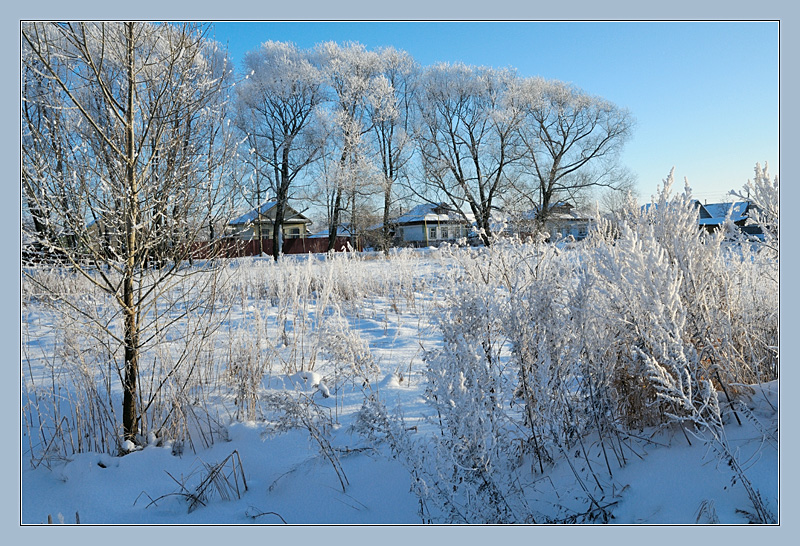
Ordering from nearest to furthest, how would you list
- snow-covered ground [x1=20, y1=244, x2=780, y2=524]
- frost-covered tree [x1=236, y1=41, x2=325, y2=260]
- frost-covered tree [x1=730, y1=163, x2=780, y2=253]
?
snow-covered ground [x1=20, y1=244, x2=780, y2=524] < frost-covered tree [x1=730, y1=163, x2=780, y2=253] < frost-covered tree [x1=236, y1=41, x2=325, y2=260]

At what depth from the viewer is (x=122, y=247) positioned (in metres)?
2.54

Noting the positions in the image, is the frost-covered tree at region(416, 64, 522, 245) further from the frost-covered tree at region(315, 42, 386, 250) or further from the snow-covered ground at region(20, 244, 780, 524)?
the snow-covered ground at region(20, 244, 780, 524)

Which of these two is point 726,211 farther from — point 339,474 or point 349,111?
point 349,111

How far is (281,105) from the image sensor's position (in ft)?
60.6

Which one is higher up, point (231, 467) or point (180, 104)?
point (180, 104)

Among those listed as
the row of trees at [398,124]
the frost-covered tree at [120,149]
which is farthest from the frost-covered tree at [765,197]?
the row of trees at [398,124]

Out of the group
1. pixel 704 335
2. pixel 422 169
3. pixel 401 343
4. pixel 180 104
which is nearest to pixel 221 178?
pixel 180 104

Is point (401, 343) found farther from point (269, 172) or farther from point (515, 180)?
point (515, 180)

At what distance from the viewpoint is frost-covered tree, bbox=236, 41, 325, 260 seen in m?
17.4

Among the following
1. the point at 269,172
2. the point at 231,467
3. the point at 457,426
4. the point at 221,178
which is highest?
the point at 269,172

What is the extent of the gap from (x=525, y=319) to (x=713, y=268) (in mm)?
1006

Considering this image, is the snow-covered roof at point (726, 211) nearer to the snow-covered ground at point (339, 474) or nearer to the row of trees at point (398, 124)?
the snow-covered ground at point (339, 474)

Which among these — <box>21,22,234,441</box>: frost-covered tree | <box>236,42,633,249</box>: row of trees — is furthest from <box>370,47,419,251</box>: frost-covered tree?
<box>21,22,234,441</box>: frost-covered tree

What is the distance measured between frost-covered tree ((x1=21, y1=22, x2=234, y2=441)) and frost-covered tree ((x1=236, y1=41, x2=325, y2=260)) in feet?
49.0
